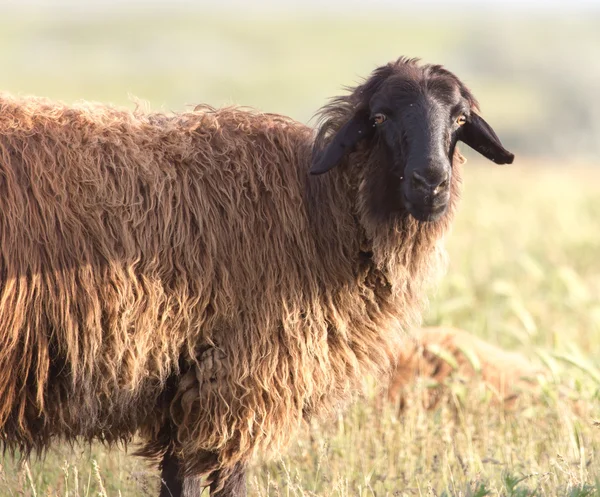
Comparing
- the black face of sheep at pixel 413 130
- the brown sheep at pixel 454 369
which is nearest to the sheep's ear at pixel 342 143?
the black face of sheep at pixel 413 130

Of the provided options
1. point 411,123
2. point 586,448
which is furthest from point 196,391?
point 586,448

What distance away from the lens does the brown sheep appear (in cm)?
647

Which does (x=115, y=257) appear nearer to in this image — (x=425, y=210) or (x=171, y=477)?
(x=171, y=477)

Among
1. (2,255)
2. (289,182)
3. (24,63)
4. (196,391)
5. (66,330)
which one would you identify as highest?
(289,182)

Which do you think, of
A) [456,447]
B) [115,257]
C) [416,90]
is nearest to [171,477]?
[115,257]

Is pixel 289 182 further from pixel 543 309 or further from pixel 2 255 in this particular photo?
pixel 543 309

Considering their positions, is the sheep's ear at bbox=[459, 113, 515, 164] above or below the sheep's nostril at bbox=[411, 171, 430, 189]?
above

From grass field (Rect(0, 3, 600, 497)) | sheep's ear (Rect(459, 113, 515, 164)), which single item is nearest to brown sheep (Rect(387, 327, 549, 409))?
grass field (Rect(0, 3, 600, 497))

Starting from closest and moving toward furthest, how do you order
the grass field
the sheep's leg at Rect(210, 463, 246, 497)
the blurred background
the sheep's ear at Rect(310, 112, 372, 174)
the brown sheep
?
the sheep's ear at Rect(310, 112, 372, 174), the sheep's leg at Rect(210, 463, 246, 497), the grass field, the brown sheep, the blurred background

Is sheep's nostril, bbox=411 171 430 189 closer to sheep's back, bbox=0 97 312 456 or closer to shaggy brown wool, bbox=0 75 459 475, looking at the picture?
shaggy brown wool, bbox=0 75 459 475

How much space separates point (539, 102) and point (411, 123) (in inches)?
3177

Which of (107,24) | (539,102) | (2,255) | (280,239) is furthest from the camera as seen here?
(107,24)

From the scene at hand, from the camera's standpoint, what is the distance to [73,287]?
4.33 metres

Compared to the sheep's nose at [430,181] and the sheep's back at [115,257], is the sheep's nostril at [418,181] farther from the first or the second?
the sheep's back at [115,257]
